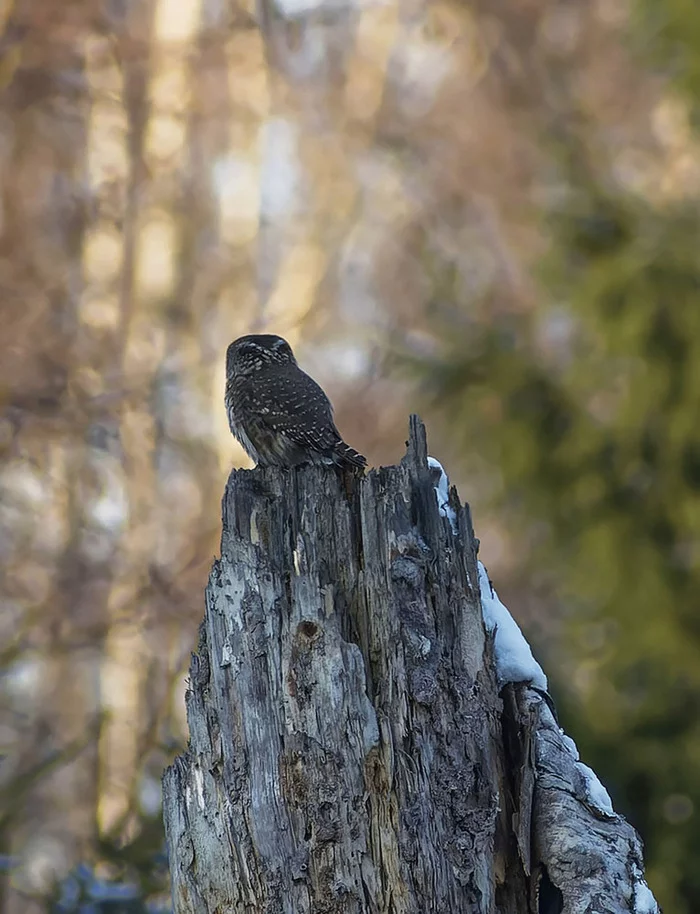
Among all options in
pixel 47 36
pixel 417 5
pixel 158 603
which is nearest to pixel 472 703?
pixel 158 603

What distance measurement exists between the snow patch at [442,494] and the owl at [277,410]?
5.26ft

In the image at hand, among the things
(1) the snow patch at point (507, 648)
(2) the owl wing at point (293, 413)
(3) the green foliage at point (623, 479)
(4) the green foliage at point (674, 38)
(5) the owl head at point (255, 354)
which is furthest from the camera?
(4) the green foliage at point (674, 38)

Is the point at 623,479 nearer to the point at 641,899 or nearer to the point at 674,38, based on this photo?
the point at 674,38

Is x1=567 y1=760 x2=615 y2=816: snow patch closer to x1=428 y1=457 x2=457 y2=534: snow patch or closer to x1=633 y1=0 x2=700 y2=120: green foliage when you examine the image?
x1=428 y1=457 x2=457 y2=534: snow patch

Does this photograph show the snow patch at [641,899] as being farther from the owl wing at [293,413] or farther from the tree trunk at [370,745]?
the owl wing at [293,413]

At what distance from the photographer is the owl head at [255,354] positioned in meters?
5.81

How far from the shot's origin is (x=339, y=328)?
1702cm

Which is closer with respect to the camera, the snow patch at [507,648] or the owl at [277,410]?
the snow patch at [507,648]

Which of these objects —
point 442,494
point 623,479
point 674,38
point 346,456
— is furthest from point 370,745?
point 674,38

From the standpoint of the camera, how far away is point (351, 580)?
298 centimetres

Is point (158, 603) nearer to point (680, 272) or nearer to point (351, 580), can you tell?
point (680, 272)

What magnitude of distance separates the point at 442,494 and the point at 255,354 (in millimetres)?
2855

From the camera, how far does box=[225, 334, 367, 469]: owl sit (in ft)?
16.8

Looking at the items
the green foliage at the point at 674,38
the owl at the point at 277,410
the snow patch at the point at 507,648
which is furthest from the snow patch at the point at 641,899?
the green foliage at the point at 674,38
